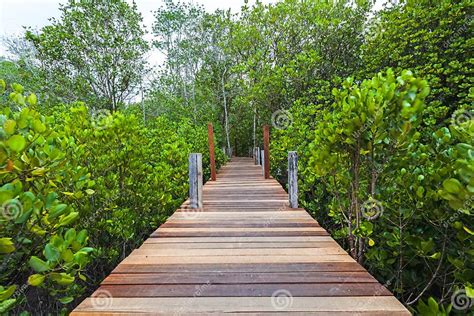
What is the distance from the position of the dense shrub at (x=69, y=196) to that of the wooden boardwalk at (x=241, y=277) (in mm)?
339

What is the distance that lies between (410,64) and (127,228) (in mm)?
8052

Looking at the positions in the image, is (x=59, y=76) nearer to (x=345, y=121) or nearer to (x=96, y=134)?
(x=96, y=134)

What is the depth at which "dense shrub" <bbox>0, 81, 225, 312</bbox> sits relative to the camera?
1248 millimetres

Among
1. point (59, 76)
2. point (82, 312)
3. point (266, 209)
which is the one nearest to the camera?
point (82, 312)

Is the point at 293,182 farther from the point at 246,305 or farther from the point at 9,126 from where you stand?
the point at 9,126

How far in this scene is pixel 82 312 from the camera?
145 cm

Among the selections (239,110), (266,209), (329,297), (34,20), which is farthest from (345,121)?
(239,110)

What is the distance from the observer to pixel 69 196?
2.35 meters

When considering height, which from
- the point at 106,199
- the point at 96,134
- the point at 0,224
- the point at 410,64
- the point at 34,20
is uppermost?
the point at 34,20

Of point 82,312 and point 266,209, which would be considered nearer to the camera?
point 82,312

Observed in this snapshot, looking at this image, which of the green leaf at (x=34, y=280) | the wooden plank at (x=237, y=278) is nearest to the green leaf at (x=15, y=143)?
the green leaf at (x=34, y=280)

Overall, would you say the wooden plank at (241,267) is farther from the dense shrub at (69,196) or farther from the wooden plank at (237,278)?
the dense shrub at (69,196)

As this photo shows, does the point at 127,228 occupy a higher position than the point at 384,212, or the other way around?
the point at 384,212

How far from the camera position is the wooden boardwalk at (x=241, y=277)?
1.52m
